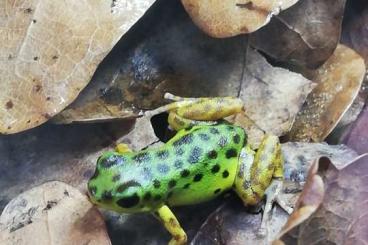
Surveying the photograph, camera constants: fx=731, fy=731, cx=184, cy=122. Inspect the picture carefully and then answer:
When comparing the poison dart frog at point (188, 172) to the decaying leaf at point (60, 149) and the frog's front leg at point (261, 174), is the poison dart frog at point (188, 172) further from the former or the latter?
the decaying leaf at point (60, 149)

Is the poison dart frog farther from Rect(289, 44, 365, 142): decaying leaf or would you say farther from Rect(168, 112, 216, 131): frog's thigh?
Rect(289, 44, 365, 142): decaying leaf

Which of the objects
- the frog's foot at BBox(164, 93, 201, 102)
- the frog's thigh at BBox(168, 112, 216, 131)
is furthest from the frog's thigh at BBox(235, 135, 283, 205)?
→ the frog's foot at BBox(164, 93, 201, 102)

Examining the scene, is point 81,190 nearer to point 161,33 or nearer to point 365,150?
point 161,33

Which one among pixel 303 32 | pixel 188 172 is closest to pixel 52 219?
pixel 188 172

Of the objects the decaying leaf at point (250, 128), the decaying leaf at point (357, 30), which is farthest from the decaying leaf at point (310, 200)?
the decaying leaf at point (357, 30)

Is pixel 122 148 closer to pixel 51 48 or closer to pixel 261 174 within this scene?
pixel 51 48

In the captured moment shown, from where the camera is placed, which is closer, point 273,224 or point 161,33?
point 273,224

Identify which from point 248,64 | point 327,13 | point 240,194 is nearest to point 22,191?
point 240,194
